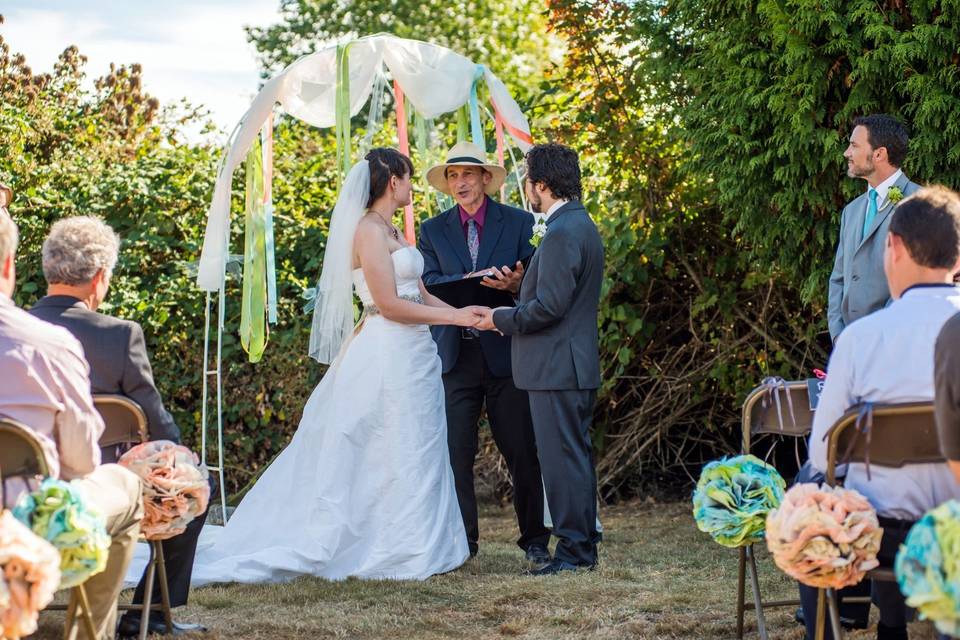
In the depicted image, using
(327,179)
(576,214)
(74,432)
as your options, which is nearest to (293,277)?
(327,179)

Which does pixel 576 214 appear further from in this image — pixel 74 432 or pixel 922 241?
pixel 74 432

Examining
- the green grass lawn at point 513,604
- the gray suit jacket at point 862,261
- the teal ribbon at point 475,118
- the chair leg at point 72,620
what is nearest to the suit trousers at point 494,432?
the green grass lawn at point 513,604

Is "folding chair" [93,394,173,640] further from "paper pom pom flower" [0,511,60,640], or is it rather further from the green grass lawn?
"paper pom pom flower" [0,511,60,640]

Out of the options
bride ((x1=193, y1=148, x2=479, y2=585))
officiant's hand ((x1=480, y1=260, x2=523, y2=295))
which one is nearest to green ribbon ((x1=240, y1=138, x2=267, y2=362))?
bride ((x1=193, y1=148, x2=479, y2=585))

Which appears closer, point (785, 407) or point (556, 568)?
point (785, 407)

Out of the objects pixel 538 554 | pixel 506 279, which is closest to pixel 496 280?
pixel 506 279

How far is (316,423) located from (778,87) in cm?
277

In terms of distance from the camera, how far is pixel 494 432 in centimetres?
577

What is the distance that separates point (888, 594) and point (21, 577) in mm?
2082

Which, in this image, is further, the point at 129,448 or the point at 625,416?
the point at 625,416

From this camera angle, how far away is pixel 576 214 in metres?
5.08

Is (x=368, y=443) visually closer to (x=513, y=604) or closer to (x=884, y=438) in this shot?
(x=513, y=604)

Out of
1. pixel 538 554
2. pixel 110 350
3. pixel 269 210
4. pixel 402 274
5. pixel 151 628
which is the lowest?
pixel 538 554

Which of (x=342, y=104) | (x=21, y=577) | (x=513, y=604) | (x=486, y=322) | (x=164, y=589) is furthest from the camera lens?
(x=342, y=104)
